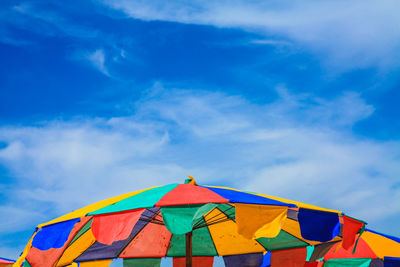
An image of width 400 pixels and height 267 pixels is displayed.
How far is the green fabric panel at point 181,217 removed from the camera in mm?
3666

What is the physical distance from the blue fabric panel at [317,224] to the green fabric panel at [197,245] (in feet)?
9.48

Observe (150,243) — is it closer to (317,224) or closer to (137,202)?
(137,202)

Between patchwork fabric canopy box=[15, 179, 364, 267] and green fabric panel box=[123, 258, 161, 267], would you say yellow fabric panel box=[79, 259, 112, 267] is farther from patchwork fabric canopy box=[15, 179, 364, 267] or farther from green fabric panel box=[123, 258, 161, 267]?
green fabric panel box=[123, 258, 161, 267]

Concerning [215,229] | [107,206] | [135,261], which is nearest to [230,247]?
[215,229]

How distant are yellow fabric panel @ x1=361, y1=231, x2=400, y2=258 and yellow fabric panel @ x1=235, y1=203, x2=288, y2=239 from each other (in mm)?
3381

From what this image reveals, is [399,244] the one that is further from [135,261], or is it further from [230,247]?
[135,261]

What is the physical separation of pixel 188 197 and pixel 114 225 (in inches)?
34.1

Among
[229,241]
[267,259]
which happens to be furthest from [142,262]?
[267,259]

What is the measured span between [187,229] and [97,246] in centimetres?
363

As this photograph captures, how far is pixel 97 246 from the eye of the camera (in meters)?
6.62

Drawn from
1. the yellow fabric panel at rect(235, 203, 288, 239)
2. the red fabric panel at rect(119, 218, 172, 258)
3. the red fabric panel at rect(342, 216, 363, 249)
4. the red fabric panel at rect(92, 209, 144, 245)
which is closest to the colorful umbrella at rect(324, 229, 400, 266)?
the red fabric panel at rect(342, 216, 363, 249)

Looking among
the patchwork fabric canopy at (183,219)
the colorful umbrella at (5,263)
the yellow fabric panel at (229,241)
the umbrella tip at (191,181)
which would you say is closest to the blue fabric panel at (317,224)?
the patchwork fabric canopy at (183,219)

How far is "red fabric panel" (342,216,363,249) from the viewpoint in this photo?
4535 mm

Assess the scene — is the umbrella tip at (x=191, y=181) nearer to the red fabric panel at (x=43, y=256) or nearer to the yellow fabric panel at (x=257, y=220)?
the yellow fabric panel at (x=257, y=220)
